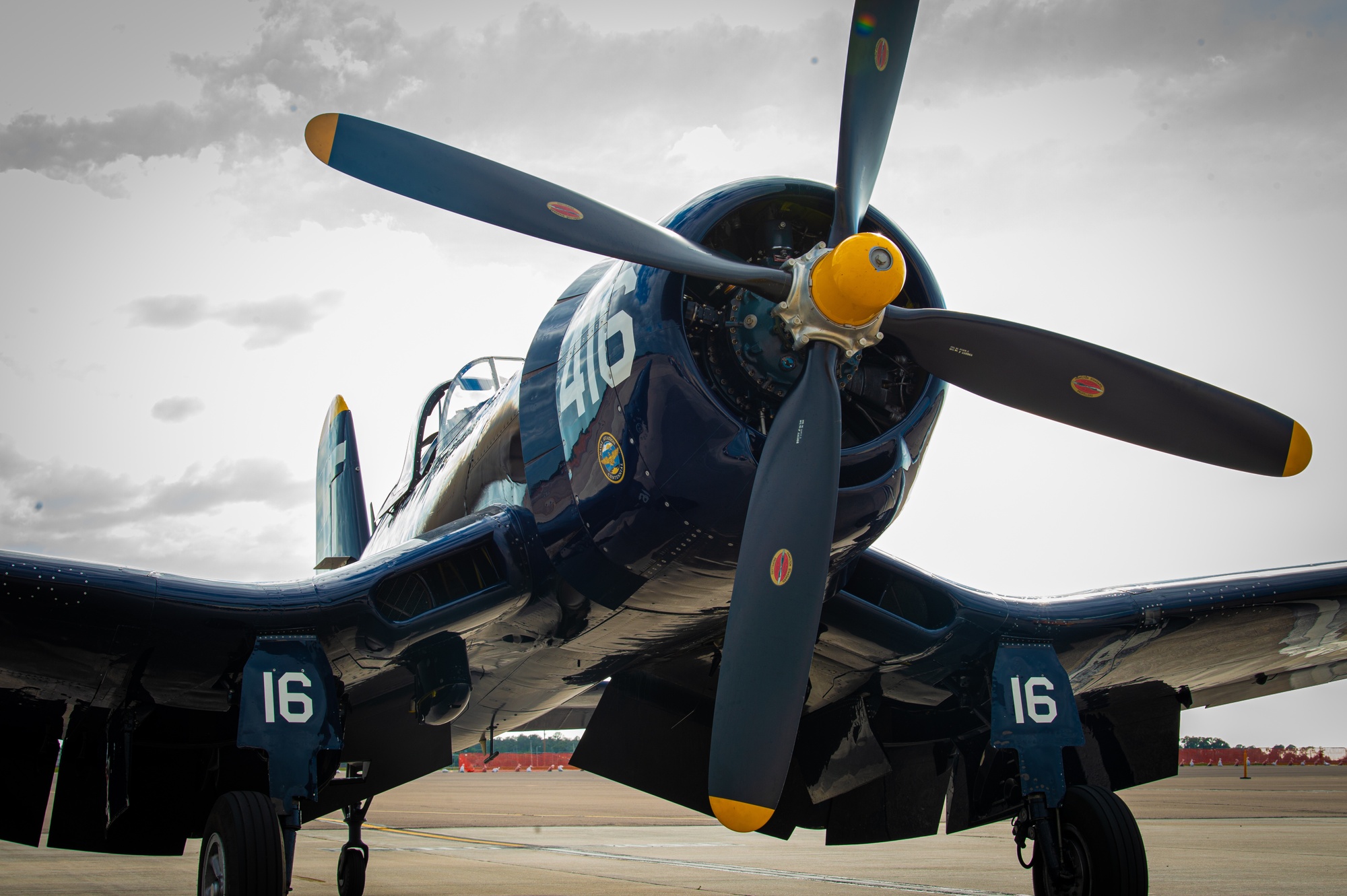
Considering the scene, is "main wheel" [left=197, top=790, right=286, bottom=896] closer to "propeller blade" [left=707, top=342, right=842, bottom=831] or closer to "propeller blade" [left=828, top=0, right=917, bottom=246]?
"propeller blade" [left=707, top=342, right=842, bottom=831]

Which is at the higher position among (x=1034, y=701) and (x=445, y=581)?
(x=445, y=581)

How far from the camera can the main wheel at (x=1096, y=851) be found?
223 inches

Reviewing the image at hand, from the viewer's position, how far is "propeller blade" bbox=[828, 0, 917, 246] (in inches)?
194

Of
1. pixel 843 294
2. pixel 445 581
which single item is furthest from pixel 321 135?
pixel 445 581

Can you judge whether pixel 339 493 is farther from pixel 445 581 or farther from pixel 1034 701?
pixel 1034 701

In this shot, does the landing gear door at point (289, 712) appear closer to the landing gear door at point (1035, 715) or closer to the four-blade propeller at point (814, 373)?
the four-blade propeller at point (814, 373)

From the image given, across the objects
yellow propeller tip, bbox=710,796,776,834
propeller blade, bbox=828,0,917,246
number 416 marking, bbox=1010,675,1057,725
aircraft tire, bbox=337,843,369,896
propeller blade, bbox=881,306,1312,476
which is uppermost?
propeller blade, bbox=828,0,917,246

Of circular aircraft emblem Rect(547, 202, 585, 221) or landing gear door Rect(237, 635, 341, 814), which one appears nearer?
circular aircraft emblem Rect(547, 202, 585, 221)

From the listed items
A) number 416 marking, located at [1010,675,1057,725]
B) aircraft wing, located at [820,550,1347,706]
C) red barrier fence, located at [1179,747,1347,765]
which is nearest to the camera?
number 416 marking, located at [1010,675,1057,725]

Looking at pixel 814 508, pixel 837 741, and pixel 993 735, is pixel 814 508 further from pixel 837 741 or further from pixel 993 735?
pixel 837 741

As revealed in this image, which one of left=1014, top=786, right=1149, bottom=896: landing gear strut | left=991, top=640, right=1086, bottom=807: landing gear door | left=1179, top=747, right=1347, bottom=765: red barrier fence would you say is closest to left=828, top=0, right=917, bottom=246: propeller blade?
left=991, top=640, right=1086, bottom=807: landing gear door

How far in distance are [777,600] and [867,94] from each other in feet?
8.14

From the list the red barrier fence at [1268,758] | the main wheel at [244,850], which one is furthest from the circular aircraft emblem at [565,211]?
the red barrier fence at [1268,758]

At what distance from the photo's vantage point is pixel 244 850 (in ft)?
16.7
